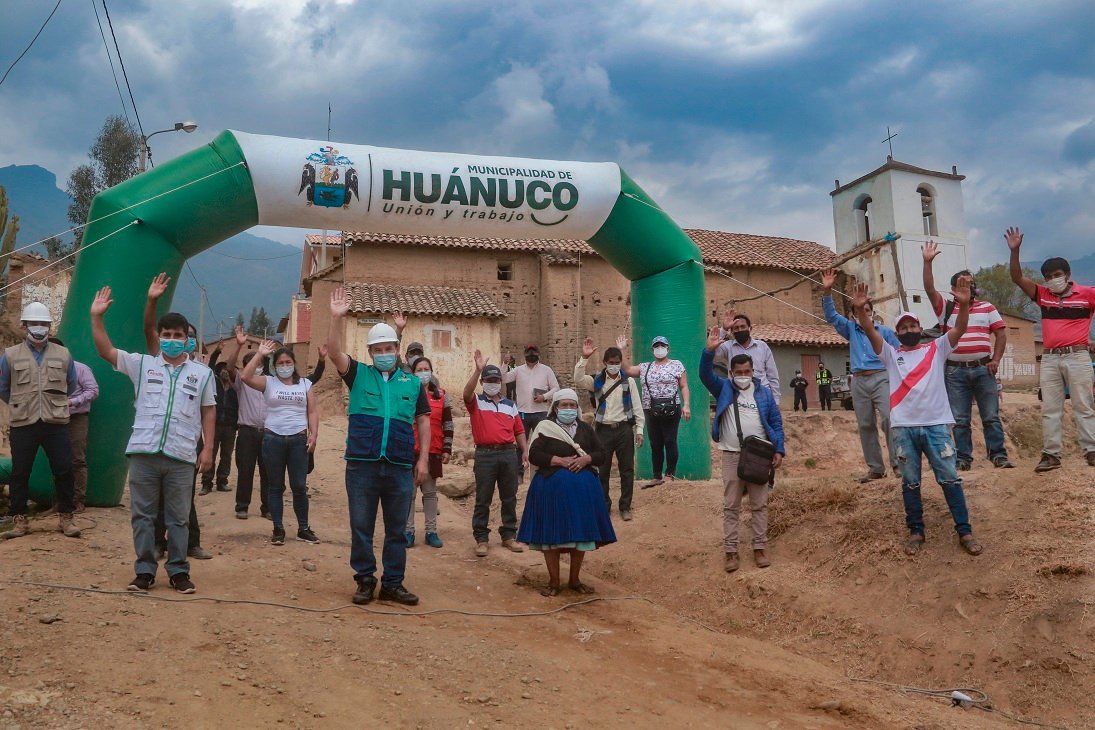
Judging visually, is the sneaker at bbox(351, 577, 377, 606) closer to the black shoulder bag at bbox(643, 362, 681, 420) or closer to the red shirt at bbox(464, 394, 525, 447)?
the red shirt at bbox(464, 394, 525, 447)

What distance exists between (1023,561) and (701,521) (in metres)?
3.02

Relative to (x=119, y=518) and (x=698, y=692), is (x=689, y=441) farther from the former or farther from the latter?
(x=119, y=518)

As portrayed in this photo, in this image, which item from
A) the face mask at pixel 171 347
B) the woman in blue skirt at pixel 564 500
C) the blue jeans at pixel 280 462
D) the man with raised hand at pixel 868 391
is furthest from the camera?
the man with raised hand at pixel 868 391

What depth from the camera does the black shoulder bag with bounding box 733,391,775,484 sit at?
614 centimetres

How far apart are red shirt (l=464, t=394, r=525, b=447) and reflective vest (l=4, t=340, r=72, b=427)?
3283mm

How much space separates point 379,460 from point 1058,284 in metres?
5.19

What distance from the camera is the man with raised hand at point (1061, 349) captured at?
5664 mm

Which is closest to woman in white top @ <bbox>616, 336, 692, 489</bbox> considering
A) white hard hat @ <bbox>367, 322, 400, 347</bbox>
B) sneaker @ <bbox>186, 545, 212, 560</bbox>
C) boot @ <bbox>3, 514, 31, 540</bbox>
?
white hard hat @ <bbox>367, 322, 400, 347</bbox>

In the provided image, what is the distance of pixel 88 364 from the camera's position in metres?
7.08

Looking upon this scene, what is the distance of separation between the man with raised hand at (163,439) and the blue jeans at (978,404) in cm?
594

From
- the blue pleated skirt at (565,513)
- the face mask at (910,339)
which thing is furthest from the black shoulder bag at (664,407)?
the face mask at (910,339)

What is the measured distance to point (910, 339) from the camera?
19.2ft

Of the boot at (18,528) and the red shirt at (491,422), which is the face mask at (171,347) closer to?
the boot at (18,528)

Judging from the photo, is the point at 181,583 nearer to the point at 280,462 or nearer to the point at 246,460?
the point at 280,462
